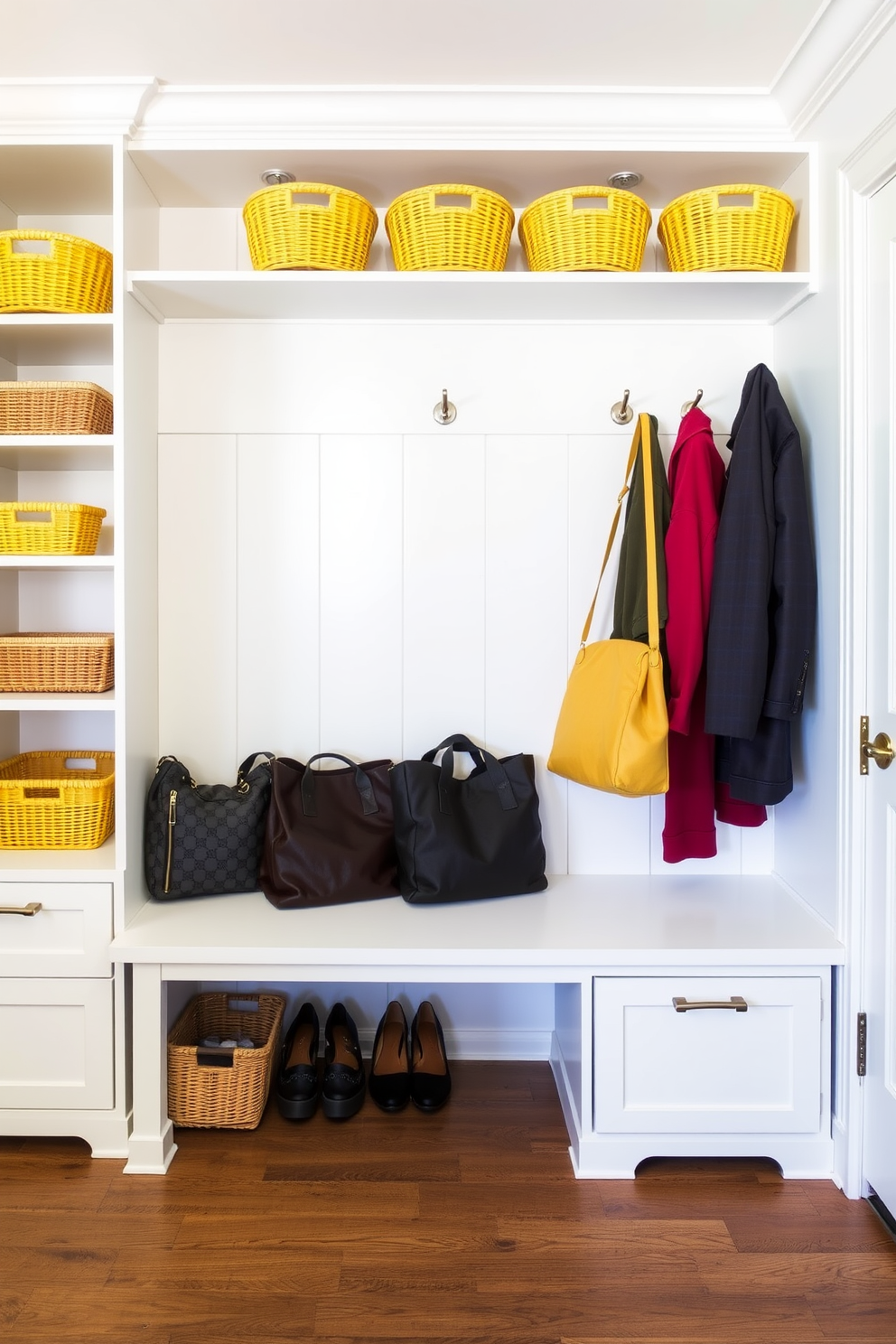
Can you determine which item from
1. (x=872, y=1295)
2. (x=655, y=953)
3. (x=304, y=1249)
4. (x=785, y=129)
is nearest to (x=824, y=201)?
(x=785, y=129)

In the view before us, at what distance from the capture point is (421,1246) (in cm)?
177

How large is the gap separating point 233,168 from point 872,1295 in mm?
2691

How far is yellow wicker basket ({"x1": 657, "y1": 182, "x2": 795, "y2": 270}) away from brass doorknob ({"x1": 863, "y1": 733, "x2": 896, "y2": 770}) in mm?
1099

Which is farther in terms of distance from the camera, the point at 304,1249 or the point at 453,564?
the point at 453,564

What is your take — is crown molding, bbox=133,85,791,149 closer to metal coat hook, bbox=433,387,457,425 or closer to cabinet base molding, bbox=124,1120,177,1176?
metal coat hook, bbox=433,387,457,425

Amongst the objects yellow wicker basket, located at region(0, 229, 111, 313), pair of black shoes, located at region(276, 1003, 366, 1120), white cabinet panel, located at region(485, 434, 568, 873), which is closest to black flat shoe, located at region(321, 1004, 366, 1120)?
pair of black shoes, located at region(276, 1003, 366, 1120)

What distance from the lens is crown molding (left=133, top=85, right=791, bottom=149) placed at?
2.04m

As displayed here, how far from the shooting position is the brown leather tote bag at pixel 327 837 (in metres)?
2.19

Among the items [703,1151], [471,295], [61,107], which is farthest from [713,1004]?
[61,107]

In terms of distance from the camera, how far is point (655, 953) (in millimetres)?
1948

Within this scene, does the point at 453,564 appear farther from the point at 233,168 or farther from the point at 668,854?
the point at 233,168

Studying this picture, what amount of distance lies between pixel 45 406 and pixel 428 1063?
1822 millimetres

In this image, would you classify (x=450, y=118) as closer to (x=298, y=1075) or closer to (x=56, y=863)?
(x=56, y=863)

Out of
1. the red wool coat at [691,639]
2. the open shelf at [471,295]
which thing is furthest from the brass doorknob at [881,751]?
the open shelf at [471,295]
